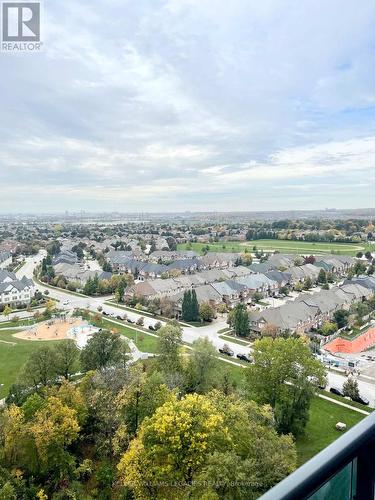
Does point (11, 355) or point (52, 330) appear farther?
point (52, 330)

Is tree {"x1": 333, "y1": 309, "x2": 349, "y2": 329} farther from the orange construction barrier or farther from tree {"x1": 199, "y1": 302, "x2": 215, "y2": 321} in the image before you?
tree {"x1": 199, "y1": 302, "x2": 215, "y2": 321}

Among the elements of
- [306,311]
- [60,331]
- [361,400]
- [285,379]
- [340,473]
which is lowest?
[60,331]

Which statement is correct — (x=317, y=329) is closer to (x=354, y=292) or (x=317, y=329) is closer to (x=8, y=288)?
(x=354, y=292)

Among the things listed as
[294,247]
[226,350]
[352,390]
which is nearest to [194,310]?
[226,350]

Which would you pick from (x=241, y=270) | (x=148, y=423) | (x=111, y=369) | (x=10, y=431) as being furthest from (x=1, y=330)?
Result: (x=241, y=270)

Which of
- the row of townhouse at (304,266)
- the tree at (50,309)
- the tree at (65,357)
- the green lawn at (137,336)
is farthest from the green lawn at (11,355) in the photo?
the row of townhouse at (304,266)

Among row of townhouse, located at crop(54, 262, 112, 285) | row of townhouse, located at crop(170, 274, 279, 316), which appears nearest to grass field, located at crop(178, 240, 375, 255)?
row of townhouse, located at crop(54, 262, 112, 285)

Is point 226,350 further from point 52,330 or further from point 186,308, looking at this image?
point 52,330

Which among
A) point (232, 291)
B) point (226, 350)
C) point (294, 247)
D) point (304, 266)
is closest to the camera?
point (226, 350)
